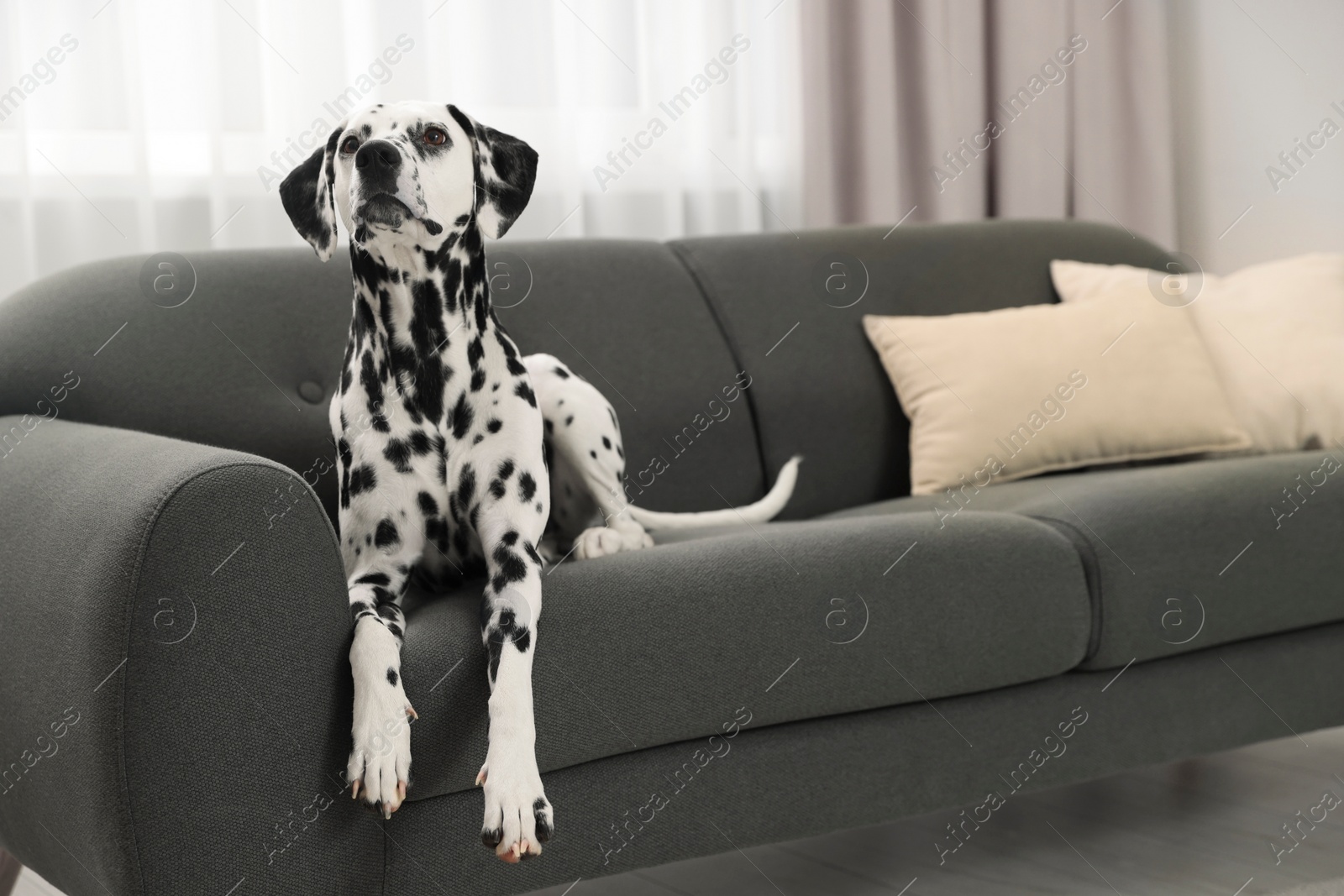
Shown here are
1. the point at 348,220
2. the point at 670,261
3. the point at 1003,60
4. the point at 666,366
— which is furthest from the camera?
the point at 1003,60

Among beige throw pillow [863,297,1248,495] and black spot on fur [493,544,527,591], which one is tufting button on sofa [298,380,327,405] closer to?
black spot on fur [493,544,527,591]

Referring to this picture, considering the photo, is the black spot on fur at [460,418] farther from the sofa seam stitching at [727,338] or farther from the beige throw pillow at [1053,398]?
the beige throw pillow at [1053,398]

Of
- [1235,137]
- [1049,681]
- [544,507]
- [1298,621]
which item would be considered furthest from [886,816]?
[1235,137]

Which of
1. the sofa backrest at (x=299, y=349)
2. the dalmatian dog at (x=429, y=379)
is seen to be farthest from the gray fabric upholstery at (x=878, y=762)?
the sofa backrest at (x=299, y=349)

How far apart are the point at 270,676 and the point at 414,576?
0.37 m

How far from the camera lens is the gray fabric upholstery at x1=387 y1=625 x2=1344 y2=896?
1.46m

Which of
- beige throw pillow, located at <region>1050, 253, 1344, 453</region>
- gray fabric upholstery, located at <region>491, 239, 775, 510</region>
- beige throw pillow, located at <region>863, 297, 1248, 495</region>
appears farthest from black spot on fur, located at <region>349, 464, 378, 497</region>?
beige throw pillow, located at <region>1050, 253, 1344, 453</region>

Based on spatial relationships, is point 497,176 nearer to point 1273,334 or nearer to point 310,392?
point 310,392

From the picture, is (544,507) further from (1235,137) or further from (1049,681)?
(1235,137)

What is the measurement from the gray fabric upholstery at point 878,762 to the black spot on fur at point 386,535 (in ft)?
1.08

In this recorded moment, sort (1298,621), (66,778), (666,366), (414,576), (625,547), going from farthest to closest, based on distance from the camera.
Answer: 1. (666,366)
2. (1298,621)
3. (625,547)
4. (414,576)
5. (66,778)

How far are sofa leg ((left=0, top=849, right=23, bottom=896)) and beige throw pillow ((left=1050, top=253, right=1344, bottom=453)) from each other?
219 centimetres

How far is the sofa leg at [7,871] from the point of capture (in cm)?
177

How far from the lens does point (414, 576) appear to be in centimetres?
164
